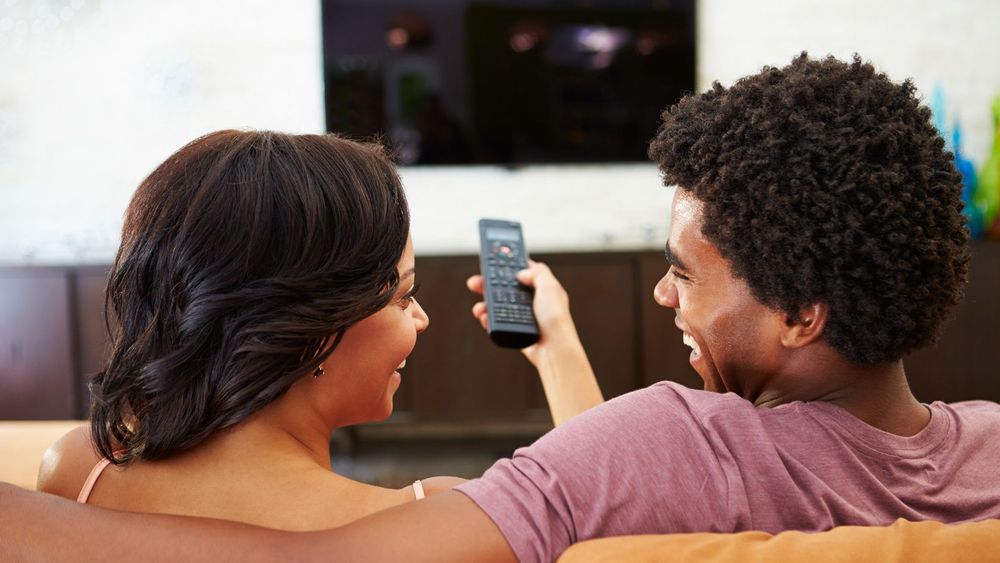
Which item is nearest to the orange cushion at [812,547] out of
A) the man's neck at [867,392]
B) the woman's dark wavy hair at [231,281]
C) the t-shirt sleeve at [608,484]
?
the t-shirt sleeve at [608,484]

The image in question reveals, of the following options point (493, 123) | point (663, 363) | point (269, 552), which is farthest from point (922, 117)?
point (493, 123)

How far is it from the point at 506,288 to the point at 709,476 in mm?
677

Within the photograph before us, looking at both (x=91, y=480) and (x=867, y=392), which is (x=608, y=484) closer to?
(x=867, y=392)

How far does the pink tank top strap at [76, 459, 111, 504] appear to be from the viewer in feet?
2.36

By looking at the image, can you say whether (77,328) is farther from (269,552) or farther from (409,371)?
(269,552)

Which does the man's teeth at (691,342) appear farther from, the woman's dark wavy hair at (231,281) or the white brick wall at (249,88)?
the white brick wall at (249,88)

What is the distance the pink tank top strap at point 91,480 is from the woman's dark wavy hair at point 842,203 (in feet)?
1.71

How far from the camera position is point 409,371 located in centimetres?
322

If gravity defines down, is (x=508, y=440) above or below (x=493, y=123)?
below

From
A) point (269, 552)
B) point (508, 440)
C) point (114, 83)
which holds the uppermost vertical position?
point (114, 83)

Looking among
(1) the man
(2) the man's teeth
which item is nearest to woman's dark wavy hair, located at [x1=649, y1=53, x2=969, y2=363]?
(1) the man

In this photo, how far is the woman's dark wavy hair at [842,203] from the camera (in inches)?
25.1

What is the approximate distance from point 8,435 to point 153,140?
7.90 ft

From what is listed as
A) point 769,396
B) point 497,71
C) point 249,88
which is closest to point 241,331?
point 769,396
